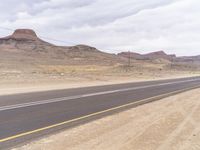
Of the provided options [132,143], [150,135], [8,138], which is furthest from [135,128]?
[8,138]

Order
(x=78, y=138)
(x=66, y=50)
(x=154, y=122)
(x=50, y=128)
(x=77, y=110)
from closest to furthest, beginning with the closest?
(x=78, y=138), (x=50, y=128), (x=154, y=122), (x=77, y=110), (x=66, y=50)

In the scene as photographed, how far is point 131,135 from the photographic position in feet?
26.4

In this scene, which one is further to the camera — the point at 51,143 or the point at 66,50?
the point at 66,50

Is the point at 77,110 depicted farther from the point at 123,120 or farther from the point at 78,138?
the point at 78,138

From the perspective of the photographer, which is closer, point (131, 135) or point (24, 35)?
point (131, 135)

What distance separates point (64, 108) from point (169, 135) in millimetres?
5926

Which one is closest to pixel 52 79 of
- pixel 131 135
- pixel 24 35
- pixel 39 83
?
pixel 39 83

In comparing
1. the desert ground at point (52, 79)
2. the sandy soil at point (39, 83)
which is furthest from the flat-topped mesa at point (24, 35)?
the sandy soil at point (39, 83)

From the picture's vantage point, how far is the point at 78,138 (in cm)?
766

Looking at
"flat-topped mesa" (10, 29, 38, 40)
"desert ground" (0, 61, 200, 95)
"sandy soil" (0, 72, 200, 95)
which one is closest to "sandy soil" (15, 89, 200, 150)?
"sandy soil" (0, 72, 200, 95)

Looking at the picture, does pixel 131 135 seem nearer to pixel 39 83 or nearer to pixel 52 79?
pixel 39 83

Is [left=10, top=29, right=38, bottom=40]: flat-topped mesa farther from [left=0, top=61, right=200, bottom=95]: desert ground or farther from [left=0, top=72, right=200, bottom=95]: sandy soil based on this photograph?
[left=0, top=72, right=200, bottom=95]: sandy soil

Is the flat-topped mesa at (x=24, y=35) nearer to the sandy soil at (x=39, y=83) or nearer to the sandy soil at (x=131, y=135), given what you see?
the sandy soil at (x=39, y=83)

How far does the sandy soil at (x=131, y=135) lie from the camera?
697 cm
